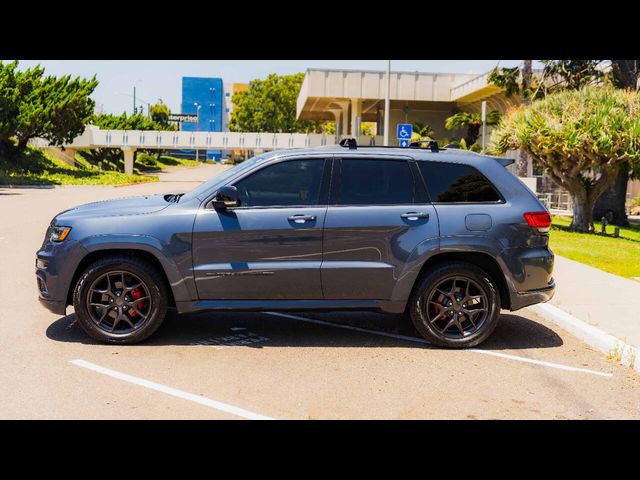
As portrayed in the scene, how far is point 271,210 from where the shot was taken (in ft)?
21.3

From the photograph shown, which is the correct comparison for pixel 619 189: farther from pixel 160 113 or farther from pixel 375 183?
pixel 160 113

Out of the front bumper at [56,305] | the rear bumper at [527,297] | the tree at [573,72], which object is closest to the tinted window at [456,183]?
the rear bumper at [527,297]

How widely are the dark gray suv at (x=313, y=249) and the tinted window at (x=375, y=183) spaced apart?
0.4 inches

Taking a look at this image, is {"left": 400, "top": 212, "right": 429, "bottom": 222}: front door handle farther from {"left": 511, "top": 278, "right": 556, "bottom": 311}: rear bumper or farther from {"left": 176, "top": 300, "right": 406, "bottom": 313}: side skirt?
{"left": 511, "top": 278, "right": 556, "bottom": 311}: rear bumper

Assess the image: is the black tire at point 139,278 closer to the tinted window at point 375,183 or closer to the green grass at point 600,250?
the tinted window at point 375,183

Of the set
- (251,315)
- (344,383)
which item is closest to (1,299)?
(251,315)

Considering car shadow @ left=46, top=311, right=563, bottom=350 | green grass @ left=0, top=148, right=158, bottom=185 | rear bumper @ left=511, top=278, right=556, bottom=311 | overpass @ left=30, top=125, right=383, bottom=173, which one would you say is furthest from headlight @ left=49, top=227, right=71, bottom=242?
overpass @ left=30, top=125, right=383, bottom=173

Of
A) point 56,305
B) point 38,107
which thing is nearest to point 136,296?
point 56,305

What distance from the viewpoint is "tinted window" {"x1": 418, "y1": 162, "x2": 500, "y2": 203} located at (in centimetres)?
675

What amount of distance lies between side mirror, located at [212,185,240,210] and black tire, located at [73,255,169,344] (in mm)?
842

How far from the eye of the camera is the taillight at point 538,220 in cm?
671

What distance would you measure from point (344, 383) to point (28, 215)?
57.9ft
